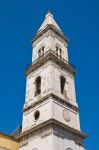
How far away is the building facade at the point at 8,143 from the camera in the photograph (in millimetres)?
32906

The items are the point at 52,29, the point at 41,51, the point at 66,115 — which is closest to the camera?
the point at 66,115

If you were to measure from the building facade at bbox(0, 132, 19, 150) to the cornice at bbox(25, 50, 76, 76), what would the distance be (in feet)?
32.9

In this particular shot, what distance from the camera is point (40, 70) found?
127 feet

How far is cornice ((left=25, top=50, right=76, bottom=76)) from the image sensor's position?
1505 inches

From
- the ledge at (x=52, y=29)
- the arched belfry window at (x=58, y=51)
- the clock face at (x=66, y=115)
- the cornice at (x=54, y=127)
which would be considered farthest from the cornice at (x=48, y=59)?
the cornice at (x=54, y=127)

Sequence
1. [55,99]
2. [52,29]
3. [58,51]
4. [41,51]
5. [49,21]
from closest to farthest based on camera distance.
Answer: [55,99]
[58,51]
[41,51]
[52,29]
[49,21]

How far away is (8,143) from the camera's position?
33625mm

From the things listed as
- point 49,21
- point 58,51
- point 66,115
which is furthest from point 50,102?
point 49,21

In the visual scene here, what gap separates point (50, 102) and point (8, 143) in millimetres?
6549

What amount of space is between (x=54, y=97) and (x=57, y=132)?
4.49 m

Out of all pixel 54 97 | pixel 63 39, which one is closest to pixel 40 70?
pixel 54 97

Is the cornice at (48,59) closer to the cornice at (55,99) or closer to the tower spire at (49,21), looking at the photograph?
the cornice at (55,99)

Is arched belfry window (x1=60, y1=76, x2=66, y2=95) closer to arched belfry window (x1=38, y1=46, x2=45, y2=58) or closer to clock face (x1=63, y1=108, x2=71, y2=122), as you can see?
clock face (x1=63, y1=108, x2=71, y2=122)

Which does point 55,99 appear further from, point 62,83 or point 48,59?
point 48,59
